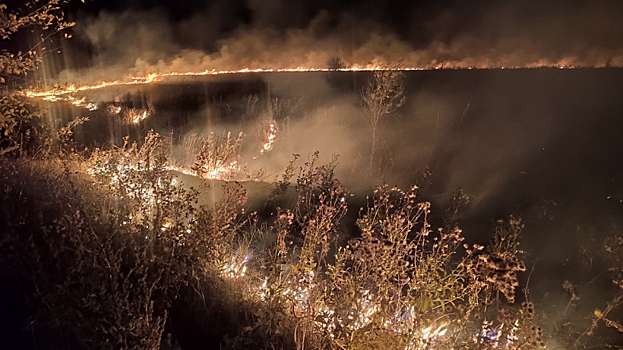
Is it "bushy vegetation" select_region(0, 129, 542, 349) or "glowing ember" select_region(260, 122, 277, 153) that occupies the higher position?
"bushy vegetation" select_region(0, 129, 542, 349)

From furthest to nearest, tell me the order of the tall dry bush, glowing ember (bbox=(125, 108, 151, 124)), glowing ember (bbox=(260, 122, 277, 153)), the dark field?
glowing ember (bbox=(125, 108, 151, 124)) < glowing ember (bbox=(260, 122, 277, 153)) < the dark field < the tall dry bush

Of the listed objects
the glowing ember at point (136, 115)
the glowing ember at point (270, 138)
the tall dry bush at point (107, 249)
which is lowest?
the glowing ember at point (270, 138)

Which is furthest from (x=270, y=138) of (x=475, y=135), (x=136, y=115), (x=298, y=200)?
(x=298, y=200)

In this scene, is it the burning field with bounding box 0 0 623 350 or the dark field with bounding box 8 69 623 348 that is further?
the dark field with bounding box 8 69 623 348

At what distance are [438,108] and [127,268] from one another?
11.7 metres

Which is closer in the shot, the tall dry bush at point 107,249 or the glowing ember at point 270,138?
the tall dry bush at point 107,249

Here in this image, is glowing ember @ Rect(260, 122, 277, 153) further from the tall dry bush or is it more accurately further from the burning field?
the tall dry bush

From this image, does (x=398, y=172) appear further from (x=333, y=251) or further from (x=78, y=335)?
(x=78, y=335)

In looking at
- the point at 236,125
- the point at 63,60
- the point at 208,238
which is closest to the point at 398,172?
the point at 236,125

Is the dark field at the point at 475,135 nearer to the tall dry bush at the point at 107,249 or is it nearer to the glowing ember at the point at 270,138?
the glowing ember at the point at 270,138

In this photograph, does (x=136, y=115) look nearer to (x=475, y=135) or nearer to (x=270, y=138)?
(x=270, y=138)

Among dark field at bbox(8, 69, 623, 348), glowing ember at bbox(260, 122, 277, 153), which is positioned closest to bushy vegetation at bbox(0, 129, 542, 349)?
dark field at bbox(8, 69, 623, 348)

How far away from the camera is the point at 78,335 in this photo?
3732 millimetres

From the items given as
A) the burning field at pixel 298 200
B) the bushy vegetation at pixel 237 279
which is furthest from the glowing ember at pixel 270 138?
the bushy vegetation at pixel 237 279
